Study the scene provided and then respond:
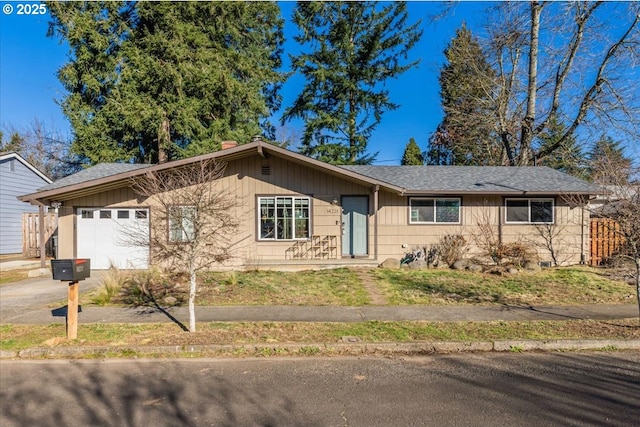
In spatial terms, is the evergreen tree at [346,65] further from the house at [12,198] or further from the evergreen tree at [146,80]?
the house at [12,198]

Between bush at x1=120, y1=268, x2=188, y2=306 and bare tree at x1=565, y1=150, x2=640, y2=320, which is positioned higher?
bare tree at x1=565, y1=150, x2=640, y2=320

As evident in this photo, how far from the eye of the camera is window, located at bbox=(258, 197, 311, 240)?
1341 centimetres

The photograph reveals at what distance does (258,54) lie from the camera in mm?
26047

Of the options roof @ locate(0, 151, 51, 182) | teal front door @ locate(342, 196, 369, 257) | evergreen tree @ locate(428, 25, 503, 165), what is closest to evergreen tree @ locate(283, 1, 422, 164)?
evergreen tree @ locate(428, 25, 503, 165)

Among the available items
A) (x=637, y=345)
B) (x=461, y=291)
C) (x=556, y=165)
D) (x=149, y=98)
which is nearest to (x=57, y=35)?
(x=149, y=98)

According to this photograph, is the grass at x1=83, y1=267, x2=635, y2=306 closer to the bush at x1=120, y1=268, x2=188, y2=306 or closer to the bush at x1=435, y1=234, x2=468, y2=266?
the bush at x1=120, y1=268, x2=188, y2=306

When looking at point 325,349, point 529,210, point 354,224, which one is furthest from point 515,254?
point 325,349

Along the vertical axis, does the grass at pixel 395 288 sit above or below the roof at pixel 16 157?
below

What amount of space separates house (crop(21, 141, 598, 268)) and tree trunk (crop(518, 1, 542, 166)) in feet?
24.3

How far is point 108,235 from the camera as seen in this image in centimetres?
1327

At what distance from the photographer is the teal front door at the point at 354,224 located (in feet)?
45.4

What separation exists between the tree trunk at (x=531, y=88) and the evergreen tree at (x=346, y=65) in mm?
7655

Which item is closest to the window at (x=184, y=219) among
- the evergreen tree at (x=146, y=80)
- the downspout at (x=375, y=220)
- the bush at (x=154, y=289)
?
the bush at (x=154, y=289)

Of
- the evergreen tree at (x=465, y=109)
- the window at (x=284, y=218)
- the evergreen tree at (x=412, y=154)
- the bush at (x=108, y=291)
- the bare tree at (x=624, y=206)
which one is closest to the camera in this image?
the bare tree at (x=624, y=206)
